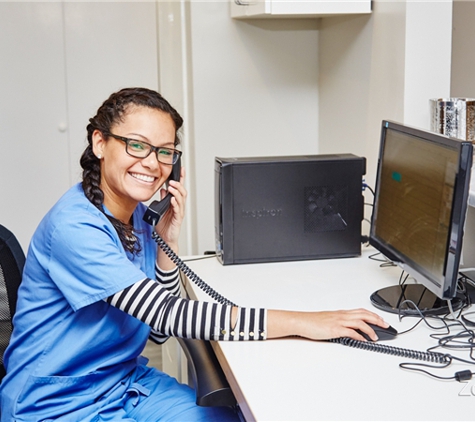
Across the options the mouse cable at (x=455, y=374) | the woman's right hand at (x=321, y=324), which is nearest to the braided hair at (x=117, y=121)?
the woman's right hand at (x=321, y=324)

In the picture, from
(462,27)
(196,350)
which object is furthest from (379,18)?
(196,350)

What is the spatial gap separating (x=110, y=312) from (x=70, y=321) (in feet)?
0.27

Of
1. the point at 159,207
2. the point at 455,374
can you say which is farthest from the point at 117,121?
the point at 455,374

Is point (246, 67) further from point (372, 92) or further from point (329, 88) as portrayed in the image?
point (372, 92)

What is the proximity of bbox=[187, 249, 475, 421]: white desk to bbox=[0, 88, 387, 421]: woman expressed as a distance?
6 cm

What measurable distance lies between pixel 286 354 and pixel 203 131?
154 cm

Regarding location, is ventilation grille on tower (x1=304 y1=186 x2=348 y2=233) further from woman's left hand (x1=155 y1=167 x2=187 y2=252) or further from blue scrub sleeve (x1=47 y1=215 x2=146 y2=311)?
blue scrub sleeve (x1=47 y1=215 x2=146 y2=311)

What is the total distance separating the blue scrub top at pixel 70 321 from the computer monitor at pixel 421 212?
563 mm

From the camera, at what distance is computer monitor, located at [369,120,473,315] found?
1259 mm

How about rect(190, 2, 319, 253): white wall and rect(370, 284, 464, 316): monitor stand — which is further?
rect(190, 2, 319, 253): white wall

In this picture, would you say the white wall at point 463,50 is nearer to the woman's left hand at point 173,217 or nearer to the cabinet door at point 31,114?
the woman's left hand at point 173,217

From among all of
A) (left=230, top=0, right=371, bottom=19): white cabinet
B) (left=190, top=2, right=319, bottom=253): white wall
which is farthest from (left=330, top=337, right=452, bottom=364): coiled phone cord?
(left=190, top=2, right=319, bottom=253): white wall

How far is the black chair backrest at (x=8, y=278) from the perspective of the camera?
1.52 metres

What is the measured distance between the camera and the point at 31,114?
3.14 meters
